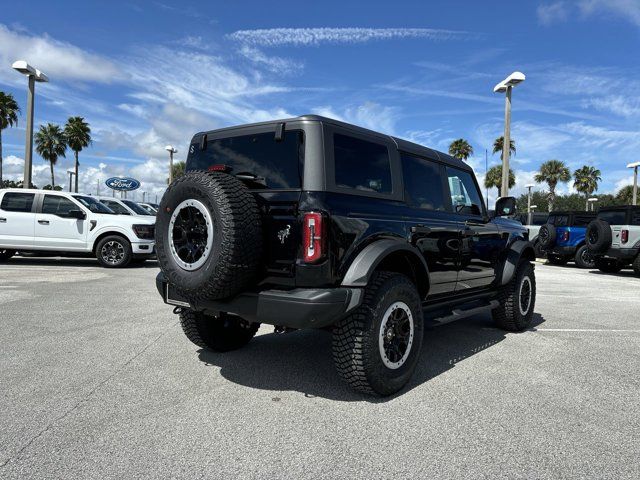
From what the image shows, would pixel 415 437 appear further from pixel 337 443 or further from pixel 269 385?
pixel 269 385

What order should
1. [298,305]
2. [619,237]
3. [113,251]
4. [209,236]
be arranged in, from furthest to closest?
1. [619,237]
2. [113,251]
3. [209,236]
4. [298,305]

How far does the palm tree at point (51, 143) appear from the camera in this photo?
175 ft

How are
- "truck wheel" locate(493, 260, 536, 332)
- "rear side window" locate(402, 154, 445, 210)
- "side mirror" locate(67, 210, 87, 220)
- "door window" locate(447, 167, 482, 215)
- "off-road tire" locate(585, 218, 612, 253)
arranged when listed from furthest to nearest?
"off-road tire" locate(585, 218, 612, 253) → "side mirror" locate(67, 210, 87, 220) → "truck wheel" locate(493, 260, 536, 332) → "door window" locate(447, 167, 482, 215) → "rear side window" locate(402, 154, 445, 210)

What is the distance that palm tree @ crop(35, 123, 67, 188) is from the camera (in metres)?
53.3

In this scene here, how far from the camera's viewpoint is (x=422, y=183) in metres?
4.43

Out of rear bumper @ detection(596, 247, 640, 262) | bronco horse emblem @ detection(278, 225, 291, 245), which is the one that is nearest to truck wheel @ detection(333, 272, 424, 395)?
bronco horse emblem @ detection(278, 225, 291, 245)

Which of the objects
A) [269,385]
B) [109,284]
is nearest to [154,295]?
[109,284]

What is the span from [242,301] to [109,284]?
6.37 metres

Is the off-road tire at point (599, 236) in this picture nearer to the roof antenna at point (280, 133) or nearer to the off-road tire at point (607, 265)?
the off-road tire at point (607, 265)

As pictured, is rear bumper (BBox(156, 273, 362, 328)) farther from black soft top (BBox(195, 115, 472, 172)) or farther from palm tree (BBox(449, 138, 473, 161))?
palm tree (BBox(449, 138, 473, 161))

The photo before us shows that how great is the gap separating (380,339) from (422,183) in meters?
1.69

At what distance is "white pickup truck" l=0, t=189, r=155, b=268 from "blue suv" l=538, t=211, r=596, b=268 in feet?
41.1

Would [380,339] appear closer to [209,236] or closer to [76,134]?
[209,236]

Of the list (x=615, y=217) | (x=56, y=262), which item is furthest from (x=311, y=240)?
(x=615, y=217)
